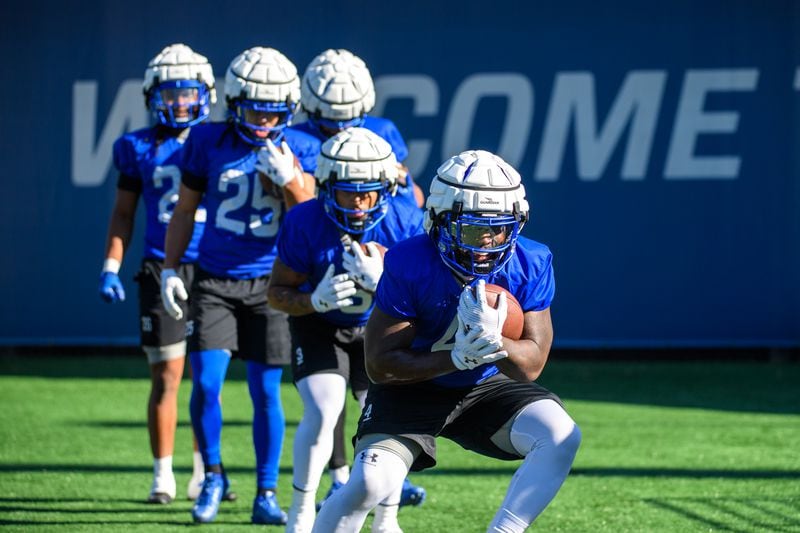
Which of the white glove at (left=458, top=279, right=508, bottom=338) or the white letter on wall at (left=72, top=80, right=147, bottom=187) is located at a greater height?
the white glove at (left=458, top=279, right=508, bottom=338)

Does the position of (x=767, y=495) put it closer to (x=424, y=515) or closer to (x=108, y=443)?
(x=424, y=515)

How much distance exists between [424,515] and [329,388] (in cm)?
98

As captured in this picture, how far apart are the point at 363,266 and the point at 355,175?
35 cm

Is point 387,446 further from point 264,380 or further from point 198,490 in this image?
point 198,490

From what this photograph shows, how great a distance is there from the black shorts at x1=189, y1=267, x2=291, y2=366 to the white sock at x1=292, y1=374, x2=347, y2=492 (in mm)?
625

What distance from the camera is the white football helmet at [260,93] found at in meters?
5.66

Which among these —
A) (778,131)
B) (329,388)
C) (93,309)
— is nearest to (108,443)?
(329,388)

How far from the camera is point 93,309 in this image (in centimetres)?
1097

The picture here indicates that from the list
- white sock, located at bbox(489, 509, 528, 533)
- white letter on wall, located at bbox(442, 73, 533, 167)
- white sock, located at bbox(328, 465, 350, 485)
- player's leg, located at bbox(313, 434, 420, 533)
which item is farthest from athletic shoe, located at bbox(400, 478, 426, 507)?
white letter on wall, located at bbox(442, 73, 533, 167)

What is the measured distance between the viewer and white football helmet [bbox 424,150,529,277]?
3.99 metres

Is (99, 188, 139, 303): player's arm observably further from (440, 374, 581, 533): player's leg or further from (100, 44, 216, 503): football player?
(440, 374, 581, 533): player's leg

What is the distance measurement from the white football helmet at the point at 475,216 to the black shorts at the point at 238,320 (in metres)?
1.77

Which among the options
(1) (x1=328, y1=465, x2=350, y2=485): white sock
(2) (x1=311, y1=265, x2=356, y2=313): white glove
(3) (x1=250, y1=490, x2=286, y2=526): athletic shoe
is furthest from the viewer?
(1) (x1=328, y1=465, x2=350, y2=485): white sock

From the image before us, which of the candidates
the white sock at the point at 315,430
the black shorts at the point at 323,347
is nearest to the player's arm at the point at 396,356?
the white sock at the point at 315,430
